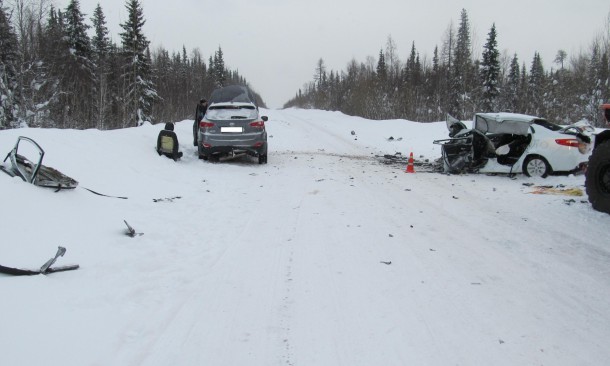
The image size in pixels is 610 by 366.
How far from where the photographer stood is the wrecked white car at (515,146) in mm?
10156

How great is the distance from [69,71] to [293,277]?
43334 mm

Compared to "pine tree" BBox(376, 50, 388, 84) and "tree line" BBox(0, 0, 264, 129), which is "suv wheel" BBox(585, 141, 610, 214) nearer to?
"tree line" BBox(0, 0, 264, 129)

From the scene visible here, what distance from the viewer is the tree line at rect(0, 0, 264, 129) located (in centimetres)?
2832

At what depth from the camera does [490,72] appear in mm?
43688

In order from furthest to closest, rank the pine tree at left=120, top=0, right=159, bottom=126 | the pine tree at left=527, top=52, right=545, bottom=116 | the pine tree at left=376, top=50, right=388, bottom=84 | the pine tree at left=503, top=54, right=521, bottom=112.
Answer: the pine tree at left=376, top=50, right=388, bottom=84 → the pine tree at left=503, top=54, right=521, bottom=112 → the pine tree at left=527, top=52, right=545, bottom=116 → the pine tree at left=120, top=0, right=159, bottom=126

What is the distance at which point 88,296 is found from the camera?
3.78 metres

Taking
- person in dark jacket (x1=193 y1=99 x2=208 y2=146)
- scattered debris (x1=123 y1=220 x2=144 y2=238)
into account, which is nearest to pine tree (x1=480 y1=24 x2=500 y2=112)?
person in dark jacket (x1=193 y1=99 x2=208 y2=146)

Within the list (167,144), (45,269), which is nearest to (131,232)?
(45,269)

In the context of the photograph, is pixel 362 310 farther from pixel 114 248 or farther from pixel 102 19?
pixel 102 19

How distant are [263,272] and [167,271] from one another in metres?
1.04

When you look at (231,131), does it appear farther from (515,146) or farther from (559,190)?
(559,190)

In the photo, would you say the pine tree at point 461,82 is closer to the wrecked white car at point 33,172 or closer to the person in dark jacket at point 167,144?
the person in dark jacket at point 167,144

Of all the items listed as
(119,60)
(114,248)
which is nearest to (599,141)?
(114,248)

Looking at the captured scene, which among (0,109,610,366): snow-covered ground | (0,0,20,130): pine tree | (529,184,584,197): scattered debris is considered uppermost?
(0,0,20,130): pine tree
